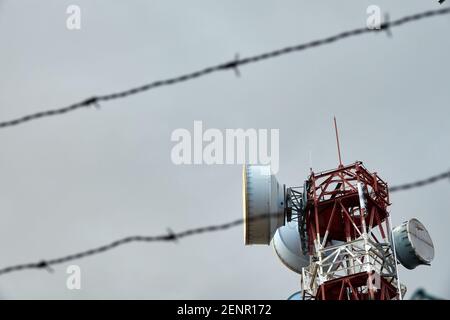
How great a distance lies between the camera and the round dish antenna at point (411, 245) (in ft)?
139

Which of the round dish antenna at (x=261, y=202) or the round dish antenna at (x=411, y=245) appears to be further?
the round dish antenna at (x=261, y=202)

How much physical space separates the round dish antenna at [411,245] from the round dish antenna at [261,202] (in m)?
6.18

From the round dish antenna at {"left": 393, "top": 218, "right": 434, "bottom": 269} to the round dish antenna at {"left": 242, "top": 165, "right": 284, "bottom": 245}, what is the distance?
6.18 m

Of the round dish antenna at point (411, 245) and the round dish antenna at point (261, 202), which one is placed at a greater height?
the round dish antenna at point (261, 202)

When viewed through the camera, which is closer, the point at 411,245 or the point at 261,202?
the point at 411,245

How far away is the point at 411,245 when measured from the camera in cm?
4234

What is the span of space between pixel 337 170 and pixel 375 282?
6830mm

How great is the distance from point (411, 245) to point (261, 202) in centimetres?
781

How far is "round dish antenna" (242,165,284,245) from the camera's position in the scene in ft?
144

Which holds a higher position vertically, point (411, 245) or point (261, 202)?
point (261, 202)

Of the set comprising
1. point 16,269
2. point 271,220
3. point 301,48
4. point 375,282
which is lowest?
point 16,269
